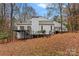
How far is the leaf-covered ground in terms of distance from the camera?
101 inches

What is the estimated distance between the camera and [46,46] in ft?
8.46

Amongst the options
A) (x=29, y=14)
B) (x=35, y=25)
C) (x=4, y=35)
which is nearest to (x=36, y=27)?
(x=35, y=25)

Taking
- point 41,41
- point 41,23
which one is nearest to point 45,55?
point 41,41

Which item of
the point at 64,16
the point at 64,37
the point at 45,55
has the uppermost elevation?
the point at 64,16

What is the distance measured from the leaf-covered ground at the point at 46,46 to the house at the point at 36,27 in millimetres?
57

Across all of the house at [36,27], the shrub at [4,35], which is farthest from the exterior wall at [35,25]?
the shrub at [4,35]

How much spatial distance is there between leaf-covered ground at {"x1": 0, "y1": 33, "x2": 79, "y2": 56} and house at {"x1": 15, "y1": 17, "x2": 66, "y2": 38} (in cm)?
6

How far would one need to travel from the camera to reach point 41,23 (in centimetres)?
256

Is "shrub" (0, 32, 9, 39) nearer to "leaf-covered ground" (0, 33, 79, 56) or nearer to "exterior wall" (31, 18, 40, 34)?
"leaf-covered ground" (0, 33, 79, 56)

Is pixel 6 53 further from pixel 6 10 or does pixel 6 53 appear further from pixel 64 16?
pixel 64 16

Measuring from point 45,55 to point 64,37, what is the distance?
0.23 m

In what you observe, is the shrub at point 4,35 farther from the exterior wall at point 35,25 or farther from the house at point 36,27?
the exterior wall at point 35,25

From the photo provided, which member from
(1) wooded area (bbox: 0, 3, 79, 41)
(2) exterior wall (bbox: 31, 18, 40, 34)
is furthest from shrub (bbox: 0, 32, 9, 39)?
(2) exterior wall (bbox: 31, 18, 40, 34)

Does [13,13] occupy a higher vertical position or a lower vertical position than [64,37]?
higher
